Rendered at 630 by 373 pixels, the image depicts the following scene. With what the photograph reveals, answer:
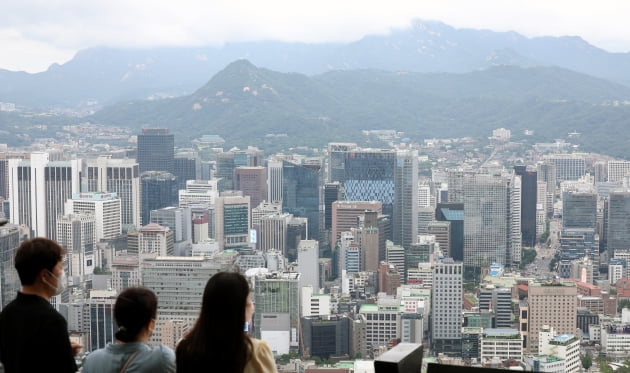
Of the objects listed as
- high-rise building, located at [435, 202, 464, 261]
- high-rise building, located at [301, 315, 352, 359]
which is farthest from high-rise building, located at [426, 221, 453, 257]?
high-rise building, located at [301, 315, 352, 359]

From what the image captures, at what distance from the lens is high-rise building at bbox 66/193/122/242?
17766 millimetres

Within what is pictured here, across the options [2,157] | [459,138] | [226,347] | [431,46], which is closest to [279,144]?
[459,138]

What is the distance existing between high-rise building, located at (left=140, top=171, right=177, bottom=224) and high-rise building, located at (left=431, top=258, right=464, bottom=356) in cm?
950

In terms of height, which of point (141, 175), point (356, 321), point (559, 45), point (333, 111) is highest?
point (559, 45)

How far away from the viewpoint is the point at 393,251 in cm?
1588

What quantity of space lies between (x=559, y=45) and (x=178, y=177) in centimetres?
2180

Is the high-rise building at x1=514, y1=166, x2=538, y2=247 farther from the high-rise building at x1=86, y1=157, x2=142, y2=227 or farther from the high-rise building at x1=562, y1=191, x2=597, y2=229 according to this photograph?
the high-rise building at x1=86, y1=157, x2=142, y2=227

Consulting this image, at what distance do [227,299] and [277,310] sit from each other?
9.81 meters

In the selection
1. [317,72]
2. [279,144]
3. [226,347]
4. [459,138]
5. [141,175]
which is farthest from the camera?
[317,72]

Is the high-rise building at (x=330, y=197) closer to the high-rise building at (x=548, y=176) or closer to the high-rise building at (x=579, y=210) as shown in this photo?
the high-rise building at (x=579, y=210)

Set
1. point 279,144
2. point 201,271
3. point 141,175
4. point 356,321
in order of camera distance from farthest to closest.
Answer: point 279,144, point 141,175, point 201,271, point 356,321

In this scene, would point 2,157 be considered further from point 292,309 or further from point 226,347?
point 226,347

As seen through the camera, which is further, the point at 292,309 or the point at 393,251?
the point at 393,251

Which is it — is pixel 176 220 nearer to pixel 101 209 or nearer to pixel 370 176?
pixel 101 209
